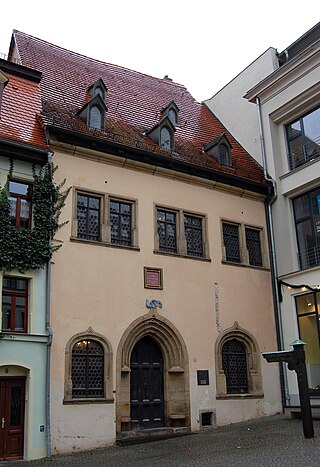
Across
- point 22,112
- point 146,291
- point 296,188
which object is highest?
point 22,112

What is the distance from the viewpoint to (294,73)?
1953cm

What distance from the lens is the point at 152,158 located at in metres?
17.8

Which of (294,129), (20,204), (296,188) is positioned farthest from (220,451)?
(294,129)

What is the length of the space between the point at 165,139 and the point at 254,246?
4.94m

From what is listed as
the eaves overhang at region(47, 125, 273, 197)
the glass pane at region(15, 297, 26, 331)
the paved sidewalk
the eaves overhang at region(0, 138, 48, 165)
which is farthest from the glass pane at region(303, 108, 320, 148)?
the glass pane at region(15, 297, 26, 331)

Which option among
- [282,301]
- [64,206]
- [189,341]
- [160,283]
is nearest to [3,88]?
[64,206]

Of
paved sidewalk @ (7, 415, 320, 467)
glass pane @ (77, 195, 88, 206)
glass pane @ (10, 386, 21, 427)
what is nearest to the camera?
paved sidewalk @ (7, 415, 320, 467)

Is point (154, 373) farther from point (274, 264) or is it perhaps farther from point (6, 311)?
point (274, 264)

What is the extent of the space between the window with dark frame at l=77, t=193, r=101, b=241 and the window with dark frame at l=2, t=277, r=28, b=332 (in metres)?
2.43

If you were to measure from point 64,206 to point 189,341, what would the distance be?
18.2 feet

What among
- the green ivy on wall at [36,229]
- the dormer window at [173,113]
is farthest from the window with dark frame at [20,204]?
the dormer window at [173,113]

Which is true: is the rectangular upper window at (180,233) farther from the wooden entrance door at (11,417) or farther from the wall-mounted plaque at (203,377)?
the wooden entrance door at (11,417)

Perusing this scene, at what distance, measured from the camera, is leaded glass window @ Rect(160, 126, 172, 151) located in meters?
19.0

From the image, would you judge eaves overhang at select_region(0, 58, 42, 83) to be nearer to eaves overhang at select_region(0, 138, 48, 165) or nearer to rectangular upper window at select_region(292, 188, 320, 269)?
eaves overhang at select_region(0, 138, 48, 165)
